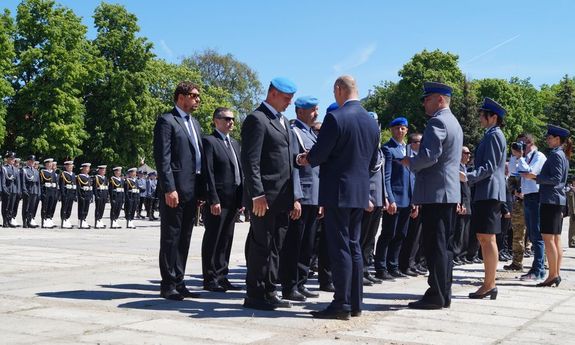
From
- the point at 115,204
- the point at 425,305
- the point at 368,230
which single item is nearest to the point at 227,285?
the point at 368,230

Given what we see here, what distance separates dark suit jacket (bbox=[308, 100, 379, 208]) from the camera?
6.56m

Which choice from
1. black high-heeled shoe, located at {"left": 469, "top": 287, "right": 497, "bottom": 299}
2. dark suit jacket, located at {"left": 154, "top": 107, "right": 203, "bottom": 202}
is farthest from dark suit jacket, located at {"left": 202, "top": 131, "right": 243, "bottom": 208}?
black high-heeled shoe, located at {"left": 469, "top": 287, "right": 497, "bottom": 299}

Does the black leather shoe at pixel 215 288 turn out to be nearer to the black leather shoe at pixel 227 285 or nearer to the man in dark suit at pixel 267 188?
the black leather shoe at pixel 227 285

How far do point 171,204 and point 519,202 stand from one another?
745cm

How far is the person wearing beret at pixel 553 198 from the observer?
9.55m

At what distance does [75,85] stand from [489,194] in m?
50.2

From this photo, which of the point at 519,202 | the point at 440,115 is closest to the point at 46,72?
the point at 519,202

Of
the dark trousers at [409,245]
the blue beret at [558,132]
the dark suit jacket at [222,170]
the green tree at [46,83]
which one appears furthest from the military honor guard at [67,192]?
the green tree at [46,83]

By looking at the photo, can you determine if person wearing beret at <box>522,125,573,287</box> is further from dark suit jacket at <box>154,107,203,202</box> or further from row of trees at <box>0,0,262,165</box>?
row of trees at <box>0,0,262,165</box>

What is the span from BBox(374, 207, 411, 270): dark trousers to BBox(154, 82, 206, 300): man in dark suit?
3276 millimetres

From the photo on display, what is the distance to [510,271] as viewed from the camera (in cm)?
1177

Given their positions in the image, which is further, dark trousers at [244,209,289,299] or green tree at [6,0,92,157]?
green tree at [6,0,92,157]

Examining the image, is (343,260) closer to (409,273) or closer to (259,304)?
(259,304)

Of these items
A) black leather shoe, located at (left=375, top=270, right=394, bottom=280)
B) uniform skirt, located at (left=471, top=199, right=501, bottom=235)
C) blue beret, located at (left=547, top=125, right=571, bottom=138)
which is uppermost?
blue beret, located at (left=547, top=125, right=571, bottom=138)
